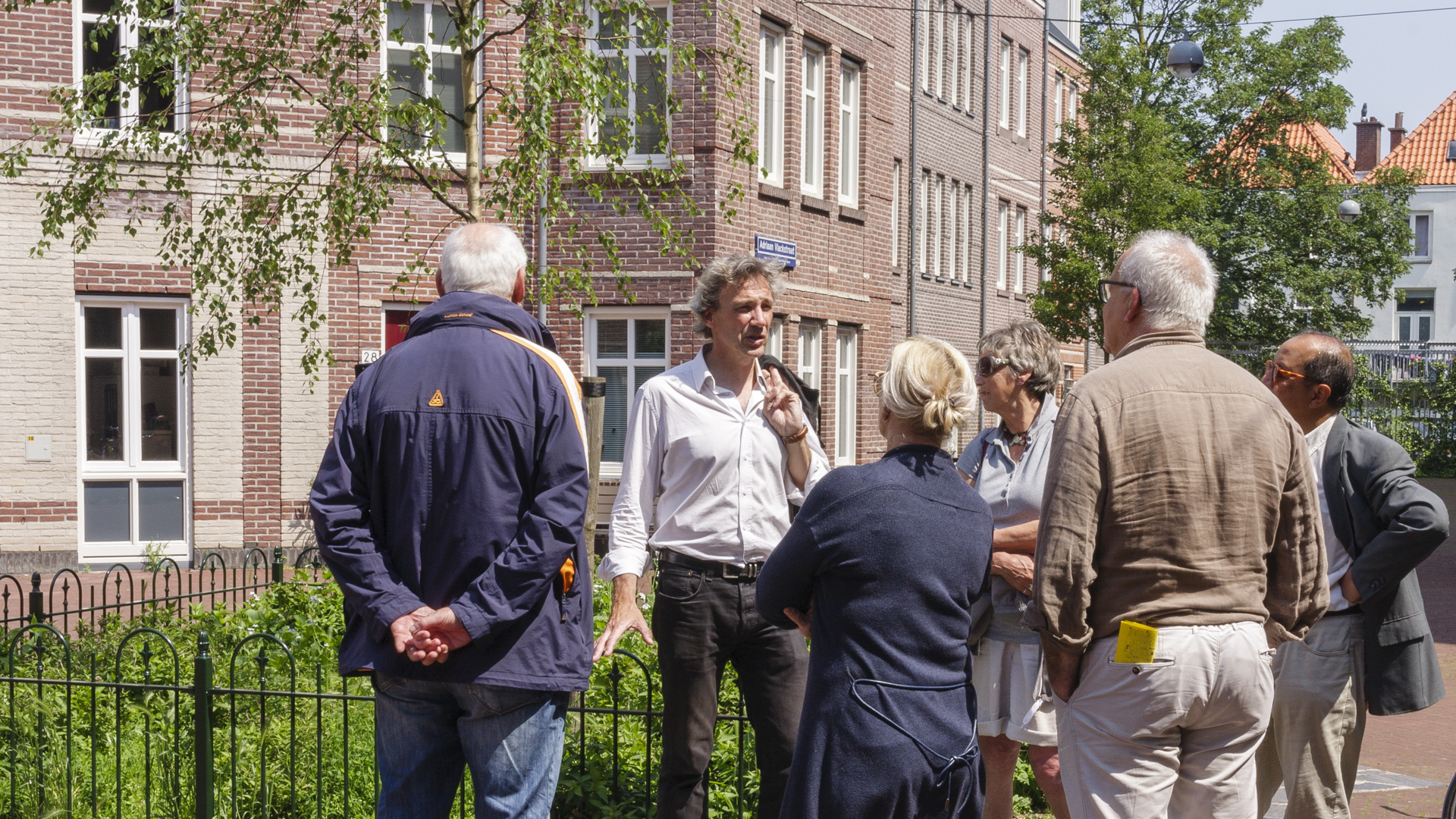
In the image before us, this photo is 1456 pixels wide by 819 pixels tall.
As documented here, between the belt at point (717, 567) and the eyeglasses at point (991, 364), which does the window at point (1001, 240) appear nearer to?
the eyeglasses at point (991, 364)

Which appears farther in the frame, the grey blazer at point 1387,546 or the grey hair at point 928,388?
the grey blazer at point 1387,546

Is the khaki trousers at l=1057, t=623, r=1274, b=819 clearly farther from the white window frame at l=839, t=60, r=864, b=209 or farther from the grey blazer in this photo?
the white window frame at l=839, t=60, r=864, b=209

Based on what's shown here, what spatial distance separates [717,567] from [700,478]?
283 mm

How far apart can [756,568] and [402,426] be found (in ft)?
4.44

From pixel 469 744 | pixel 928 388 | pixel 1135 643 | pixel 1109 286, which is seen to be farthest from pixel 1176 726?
pixel 469 744

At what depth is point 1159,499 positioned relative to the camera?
3.02m

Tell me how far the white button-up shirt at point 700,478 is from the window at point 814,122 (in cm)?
1456

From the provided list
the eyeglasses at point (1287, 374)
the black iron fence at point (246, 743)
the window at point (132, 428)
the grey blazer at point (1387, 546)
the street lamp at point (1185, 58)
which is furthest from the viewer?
the street lamp at point (1185, 58)

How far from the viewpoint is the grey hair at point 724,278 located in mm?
4082

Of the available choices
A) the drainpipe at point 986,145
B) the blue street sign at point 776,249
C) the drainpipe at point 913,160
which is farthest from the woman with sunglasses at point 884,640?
the drainpipe at point 986,145

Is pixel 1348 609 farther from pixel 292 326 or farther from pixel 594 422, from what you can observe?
pixel 292 326

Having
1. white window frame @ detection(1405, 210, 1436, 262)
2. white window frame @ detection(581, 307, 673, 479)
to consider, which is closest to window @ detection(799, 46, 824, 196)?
white window frame @ detection(581, 307, 673, 479)

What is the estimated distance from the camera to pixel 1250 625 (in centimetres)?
305

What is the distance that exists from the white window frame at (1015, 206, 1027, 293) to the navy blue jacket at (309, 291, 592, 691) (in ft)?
98.9
